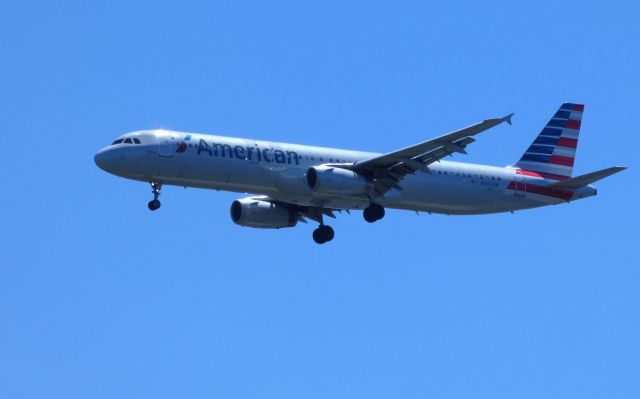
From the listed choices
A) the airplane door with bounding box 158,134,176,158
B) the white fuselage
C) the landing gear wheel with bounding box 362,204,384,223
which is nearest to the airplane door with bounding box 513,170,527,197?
the white fuselage

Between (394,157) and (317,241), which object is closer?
(394,157)

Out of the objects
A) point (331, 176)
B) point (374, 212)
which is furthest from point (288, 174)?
point (374, 212)

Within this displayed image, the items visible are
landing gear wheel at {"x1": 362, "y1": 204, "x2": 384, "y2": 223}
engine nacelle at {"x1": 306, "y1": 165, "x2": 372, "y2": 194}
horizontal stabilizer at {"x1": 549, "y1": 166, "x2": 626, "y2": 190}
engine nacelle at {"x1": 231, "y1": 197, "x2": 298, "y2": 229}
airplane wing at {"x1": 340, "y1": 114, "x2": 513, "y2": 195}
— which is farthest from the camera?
engine nacelle at {"x1": 231, "y1": 197, "x2": 298, "y2": 229}

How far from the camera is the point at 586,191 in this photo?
6291 cm

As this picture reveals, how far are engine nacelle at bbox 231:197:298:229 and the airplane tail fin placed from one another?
11.8 meters

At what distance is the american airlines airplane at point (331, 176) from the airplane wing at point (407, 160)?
0.04 metres

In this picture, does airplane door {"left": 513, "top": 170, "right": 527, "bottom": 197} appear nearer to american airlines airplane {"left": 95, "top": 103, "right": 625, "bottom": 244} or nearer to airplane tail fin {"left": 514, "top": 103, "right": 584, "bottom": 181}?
american airlines airplane {"left": 95, "top": 103, "right": 625, "bottom": 244}

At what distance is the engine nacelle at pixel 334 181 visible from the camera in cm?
5691

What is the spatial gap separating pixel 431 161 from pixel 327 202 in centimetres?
512

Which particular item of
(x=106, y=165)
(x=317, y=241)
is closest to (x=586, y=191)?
(x=317, y=241)

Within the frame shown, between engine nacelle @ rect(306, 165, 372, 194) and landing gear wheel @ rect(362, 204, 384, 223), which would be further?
landing gear wheel @ rect(362, 204, 384, 223)

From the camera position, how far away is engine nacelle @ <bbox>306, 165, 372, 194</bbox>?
56906 millimetres

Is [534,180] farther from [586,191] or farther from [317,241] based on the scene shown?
[317,241]

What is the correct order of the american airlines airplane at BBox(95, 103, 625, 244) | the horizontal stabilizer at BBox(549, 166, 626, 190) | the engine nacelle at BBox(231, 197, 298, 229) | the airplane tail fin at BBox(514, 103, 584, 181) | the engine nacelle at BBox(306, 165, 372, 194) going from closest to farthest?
the american airlines airplane at BBox(95, 103, 625, 244) → the engine nacelle at BBox(306, 165, 372, 194) → the horizontal stabilizer at BBox(549, 166, 626, 190) → the engine nacelle at BBox(231, 197, 298, 229) → the airplane tail fin at BBox(514, 103, 584, 181)
